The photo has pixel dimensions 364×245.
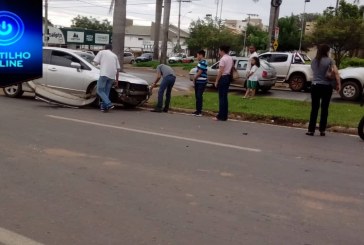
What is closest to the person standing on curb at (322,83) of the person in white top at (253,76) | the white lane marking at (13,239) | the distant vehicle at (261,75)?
the person in white top at (253,76)

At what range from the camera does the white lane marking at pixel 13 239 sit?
146 inches

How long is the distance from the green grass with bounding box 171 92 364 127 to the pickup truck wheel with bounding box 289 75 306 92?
5459 millimetres

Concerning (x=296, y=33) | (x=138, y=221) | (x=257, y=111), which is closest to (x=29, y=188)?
(x=138, y=221)

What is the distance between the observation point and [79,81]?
40.8ft

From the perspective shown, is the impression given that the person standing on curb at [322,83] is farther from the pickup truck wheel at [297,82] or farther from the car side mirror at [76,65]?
the pickup truck wheel at [297,82]

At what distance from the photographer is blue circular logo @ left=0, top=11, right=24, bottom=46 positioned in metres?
1.68

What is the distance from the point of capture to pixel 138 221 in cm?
420

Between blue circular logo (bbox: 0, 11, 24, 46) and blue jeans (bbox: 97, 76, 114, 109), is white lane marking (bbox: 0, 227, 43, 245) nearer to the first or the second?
blue circular logo (bbox: 0, 11, 24, 46)

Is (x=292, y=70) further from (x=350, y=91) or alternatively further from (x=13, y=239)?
(x=13, y=239)

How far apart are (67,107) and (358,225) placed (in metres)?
8.92

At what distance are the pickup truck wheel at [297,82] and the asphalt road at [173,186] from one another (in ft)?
35.5

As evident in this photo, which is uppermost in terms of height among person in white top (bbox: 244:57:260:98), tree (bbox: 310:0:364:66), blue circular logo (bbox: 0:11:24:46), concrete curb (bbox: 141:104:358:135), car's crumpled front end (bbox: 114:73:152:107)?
tree (bbox: 310:0:364:66)

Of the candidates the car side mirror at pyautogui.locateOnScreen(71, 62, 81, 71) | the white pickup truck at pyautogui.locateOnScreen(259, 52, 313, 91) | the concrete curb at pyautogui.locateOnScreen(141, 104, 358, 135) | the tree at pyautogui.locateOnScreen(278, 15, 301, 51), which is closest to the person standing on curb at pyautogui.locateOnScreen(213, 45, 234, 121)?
the concrete curb at pyautogui.locateOnScreen(141, 104, 358, 135)

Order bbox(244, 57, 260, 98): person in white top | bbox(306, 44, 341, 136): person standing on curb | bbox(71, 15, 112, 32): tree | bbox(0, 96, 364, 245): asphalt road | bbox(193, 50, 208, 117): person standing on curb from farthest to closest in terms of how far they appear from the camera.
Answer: bbox(71, 15, 112, 32): tree, bbox(244, 57, 260, 98): person in white top, bbox(193, 50, 208, 117): person standing on curb, bbox(306, 44, 341, 136): person standing on curb, bbox(0, 96, 364, 245): asphalt road
